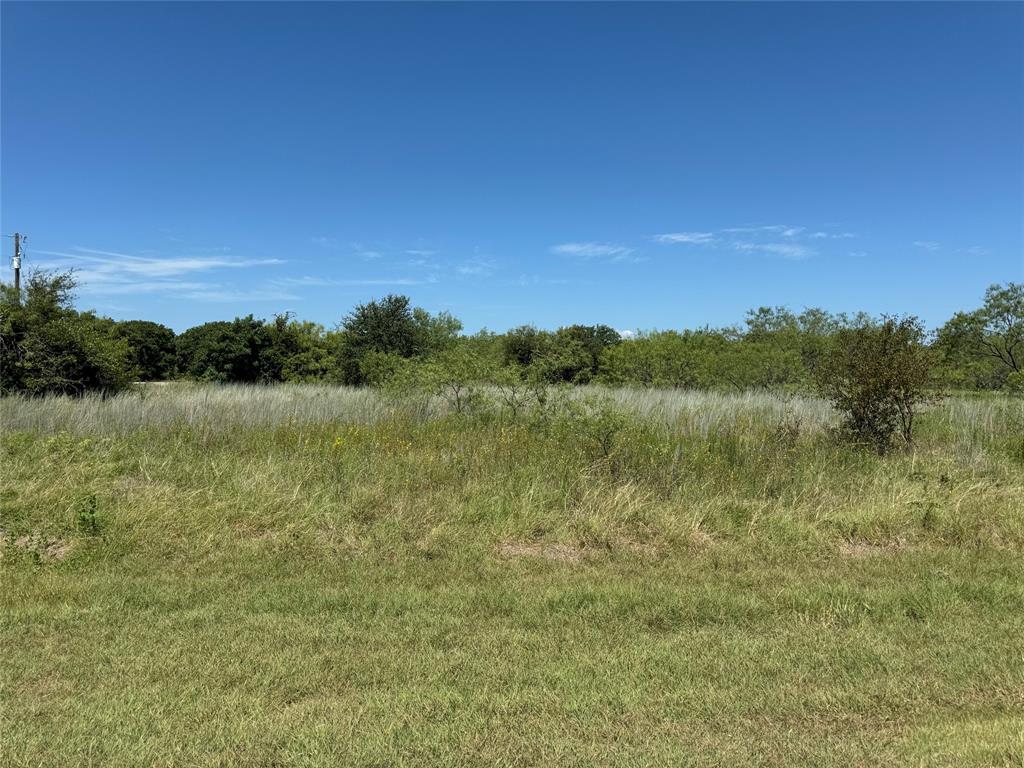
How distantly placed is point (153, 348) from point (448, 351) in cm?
3671

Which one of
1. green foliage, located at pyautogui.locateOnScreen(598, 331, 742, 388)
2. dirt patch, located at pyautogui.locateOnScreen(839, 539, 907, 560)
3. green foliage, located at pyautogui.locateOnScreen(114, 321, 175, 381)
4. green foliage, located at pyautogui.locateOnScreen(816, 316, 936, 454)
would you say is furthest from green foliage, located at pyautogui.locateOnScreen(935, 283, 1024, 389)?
green foliage, located at pyautogui.locateOnScreen(114, 321, 175, 381)

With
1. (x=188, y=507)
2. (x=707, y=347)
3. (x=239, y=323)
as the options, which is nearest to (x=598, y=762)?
(x=188, y=507)

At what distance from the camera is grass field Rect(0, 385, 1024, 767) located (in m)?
2.83

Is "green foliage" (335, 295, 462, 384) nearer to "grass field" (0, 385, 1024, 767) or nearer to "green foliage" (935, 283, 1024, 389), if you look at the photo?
"grass field" (0, 385, 1024, 767)

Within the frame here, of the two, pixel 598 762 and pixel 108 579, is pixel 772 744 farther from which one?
pixel 108 579

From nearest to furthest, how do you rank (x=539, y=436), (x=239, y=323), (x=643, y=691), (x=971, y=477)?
(x=643, y=691) < (x=971, y=477) < (x=539, y=436) < (x=239, y=323)

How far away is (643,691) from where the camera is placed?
10.5ft

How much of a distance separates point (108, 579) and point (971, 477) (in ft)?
31.4

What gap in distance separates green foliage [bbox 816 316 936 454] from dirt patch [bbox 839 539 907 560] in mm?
4323

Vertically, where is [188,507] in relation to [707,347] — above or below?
below

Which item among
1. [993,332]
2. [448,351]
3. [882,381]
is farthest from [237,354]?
[993,332]

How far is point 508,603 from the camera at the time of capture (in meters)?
4.45

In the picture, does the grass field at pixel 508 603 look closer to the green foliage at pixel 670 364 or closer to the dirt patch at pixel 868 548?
the dirt patch at pixel 868 548

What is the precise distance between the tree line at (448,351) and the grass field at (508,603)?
4.06 m
